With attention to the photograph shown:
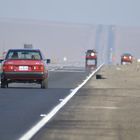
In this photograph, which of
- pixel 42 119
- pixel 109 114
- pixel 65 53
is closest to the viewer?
pixel 42 119

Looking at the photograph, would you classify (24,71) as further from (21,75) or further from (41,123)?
(41,123)

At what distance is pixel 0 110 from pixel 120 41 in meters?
155

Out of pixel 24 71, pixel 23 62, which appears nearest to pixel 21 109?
pixel 24 71

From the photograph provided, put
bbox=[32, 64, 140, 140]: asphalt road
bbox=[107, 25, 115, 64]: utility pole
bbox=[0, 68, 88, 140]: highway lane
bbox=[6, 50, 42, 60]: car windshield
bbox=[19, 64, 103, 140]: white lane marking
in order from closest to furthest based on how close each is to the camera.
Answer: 1. bbox=[19, 64, 103, 140]: white lane marking
2. bbox=[32, 64, 140, 140]: asphalt road
3. bbox=[0, 68, 88, 140]: highway lane
4. bbox=[6, 50, 42, 60]: car windshield
5. bbox=[107, 25, 115, 64]: utility pole

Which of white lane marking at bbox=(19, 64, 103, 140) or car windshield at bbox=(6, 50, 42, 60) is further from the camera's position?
car windshield at bbox=(6, 50, 42, 60)

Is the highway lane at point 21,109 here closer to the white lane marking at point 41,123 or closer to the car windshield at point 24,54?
the white lane marking at point 41,123

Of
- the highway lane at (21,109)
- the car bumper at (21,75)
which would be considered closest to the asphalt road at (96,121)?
the highway lane at (21,109)

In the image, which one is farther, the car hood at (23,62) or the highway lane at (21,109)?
the car hood at (23,62)

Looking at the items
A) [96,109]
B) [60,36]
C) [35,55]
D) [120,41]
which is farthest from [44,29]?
[96,109]

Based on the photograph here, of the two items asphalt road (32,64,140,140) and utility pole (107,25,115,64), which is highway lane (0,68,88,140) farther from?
utility pole (107,25,115,64)

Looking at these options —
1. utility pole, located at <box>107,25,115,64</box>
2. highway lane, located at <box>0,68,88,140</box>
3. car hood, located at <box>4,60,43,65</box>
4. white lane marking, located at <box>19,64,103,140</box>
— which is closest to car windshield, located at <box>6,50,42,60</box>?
car hood, located at <box>4,60,43,65</box>

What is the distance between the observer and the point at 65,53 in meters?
158

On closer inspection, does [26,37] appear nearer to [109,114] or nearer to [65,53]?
[65,53]

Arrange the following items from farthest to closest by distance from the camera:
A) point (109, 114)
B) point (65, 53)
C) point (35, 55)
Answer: point (65, 53) < point (35, 55) < point (109, 114)
